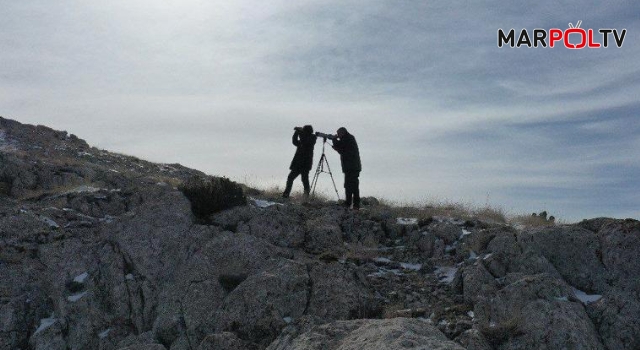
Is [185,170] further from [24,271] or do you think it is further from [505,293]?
[505,293]

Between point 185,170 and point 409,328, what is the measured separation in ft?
88.6

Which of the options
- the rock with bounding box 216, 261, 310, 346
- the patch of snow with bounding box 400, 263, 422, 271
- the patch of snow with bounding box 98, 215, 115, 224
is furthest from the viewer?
the patch of snow with bounding box 98, 215, 115, 224

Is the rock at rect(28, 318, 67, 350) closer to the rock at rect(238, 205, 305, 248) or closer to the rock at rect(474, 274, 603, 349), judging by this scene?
the rock at rect(238, 205, 305, 248)

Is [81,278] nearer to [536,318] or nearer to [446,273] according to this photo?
[446,273]

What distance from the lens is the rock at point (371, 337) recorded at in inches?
275

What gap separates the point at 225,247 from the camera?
569 inches

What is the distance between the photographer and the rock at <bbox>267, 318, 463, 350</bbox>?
6984 mm

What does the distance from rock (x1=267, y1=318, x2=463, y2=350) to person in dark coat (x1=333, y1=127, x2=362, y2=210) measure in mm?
11532

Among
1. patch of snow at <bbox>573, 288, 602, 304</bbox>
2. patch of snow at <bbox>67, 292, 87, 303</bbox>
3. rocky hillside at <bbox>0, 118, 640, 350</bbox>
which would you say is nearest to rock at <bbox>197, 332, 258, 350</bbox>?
rocky hillside at <bbox>0, 118, 640, 350</bbox>

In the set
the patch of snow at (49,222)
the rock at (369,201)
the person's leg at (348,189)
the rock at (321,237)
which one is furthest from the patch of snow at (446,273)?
the patch of snow at (49,222)

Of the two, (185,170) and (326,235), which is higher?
(185,170)

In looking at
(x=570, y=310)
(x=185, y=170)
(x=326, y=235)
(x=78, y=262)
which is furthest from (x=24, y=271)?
(x=185, y=170)

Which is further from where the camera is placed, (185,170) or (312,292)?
(185,170)

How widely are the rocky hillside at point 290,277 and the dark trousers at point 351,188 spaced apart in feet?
2.83
